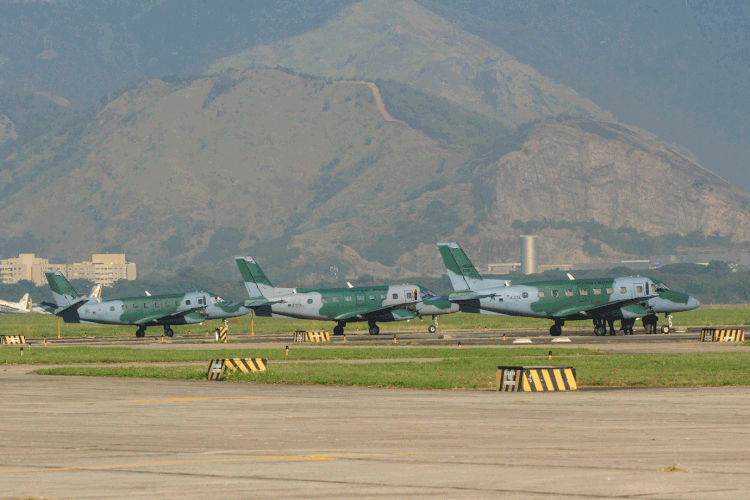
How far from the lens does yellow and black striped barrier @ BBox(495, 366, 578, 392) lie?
40.9 metres

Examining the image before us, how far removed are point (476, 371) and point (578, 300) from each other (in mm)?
41887

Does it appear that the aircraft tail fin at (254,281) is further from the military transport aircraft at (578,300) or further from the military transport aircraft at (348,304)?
the military transport aircraft at (578,300)

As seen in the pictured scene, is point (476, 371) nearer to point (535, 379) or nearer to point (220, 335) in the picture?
point (535, 379)

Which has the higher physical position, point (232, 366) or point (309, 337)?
point (232, 366)

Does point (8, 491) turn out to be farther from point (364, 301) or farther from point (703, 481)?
point (364, 301)

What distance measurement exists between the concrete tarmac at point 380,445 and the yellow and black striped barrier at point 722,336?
4045 cm

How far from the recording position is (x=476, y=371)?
51.0m

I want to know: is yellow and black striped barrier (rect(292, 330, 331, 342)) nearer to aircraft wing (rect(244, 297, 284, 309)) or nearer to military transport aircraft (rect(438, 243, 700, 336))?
aircraft wing (rect(244, 297, 284, 309))

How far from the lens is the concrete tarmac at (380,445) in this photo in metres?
19.6

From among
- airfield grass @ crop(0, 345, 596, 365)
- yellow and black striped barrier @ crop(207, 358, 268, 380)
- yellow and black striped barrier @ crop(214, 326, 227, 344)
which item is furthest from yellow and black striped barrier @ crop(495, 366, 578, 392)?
yellow and black striped barrier @ crop(214, 326, 227, 344)

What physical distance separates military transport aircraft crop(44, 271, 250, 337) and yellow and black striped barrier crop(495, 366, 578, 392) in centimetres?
7143

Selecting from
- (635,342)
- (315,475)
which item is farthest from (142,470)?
(635,342)

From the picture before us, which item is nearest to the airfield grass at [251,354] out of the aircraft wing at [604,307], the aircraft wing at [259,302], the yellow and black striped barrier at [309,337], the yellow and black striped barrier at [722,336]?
the yellow and black striped barrier at [309,337]

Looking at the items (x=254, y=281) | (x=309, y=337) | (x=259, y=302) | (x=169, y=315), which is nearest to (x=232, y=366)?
(x=309, y=337)
